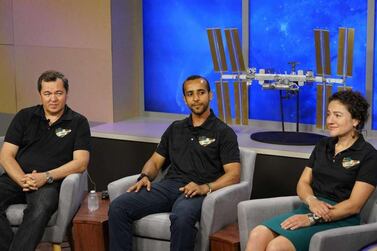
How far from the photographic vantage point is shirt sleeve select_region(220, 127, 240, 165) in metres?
3.89

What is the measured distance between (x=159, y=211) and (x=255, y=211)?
24.5 inches

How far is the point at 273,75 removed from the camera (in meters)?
4.67

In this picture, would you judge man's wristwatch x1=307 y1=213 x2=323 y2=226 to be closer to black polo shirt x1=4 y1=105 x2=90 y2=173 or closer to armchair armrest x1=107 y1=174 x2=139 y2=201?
armchair armrest x1=107 y1=174 x2=139 y2=201

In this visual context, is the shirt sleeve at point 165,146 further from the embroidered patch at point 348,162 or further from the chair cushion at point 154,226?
the embroidered patch at point 348,162

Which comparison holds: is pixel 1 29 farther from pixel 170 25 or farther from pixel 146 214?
pixel 146 214

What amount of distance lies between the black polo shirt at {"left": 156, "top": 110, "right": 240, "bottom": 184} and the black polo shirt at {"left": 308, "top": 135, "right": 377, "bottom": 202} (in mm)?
576

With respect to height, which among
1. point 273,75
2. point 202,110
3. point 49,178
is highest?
point 273,75

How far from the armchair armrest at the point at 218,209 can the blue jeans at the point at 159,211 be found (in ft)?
0.19

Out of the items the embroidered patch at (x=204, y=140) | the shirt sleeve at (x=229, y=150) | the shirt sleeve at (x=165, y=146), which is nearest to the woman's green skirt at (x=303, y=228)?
the shirt sleeve at (x=229, y=150)

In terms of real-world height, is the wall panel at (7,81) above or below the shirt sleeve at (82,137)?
above

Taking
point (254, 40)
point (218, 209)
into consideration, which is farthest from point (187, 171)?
point (254, 40)

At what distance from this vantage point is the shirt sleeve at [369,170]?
3291 millimetres

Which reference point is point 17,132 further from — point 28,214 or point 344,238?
point 344,238

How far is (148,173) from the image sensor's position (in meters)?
4.04
